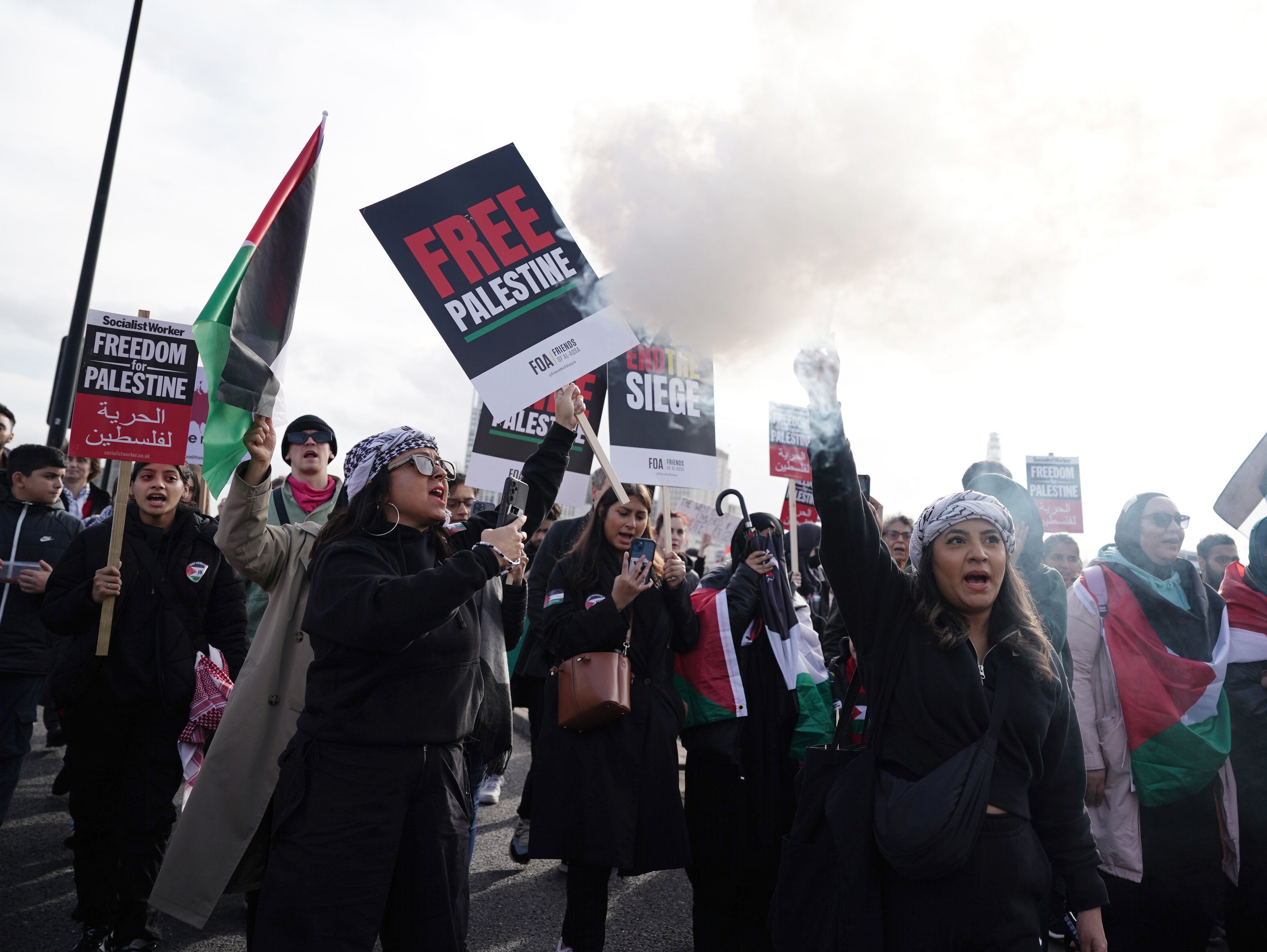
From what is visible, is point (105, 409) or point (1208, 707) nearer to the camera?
point (1208, 707)

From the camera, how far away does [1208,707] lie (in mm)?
4055

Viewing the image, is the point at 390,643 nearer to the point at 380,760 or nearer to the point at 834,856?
the point at 380,760

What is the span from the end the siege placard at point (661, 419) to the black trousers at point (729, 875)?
1580mm

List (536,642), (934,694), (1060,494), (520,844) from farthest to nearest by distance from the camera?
(1060,494) → (520,844) → (536,642) → (934,694)

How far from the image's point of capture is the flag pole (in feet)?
32.3

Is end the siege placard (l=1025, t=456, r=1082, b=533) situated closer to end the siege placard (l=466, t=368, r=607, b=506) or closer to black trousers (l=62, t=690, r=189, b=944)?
end the siege placard (l=466, t=368, r=607, b=506)

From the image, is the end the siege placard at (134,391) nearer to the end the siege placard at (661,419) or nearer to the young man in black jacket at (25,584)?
the young man in black jacket at (25,584)

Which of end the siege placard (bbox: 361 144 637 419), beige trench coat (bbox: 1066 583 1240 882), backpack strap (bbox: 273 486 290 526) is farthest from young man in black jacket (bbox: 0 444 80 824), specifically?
beige trench coat (bbox: 1066 583 1240 882)

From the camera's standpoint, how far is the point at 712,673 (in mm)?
4414

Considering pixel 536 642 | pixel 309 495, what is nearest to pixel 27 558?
pixel 309 495

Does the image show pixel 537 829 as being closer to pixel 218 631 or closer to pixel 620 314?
pixel 218 631

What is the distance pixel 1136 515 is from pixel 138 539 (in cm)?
490

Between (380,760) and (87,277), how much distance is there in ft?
32.8

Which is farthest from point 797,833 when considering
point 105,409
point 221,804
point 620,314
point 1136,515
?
point 105,409
